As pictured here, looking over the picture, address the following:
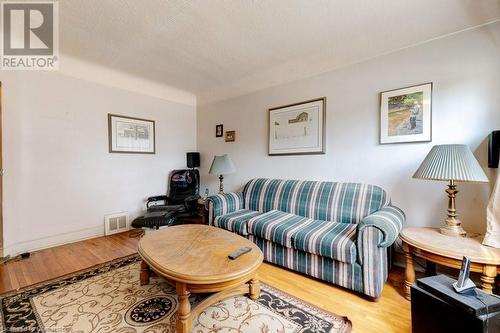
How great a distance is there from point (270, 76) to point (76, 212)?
3419 millimetres

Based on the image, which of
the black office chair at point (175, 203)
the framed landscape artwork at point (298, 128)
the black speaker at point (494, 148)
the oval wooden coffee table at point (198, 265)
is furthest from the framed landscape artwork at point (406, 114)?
the black office chair at point (175, 203)

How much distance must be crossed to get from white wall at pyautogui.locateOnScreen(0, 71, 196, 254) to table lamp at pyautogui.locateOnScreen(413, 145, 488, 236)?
389 centimetres

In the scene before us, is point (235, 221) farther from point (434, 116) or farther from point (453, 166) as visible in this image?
point (434, 116)

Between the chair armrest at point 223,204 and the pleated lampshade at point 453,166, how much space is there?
2120 mm

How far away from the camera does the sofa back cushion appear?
233 cm

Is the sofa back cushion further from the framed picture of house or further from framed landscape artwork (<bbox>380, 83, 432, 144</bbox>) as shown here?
the framed picture of house

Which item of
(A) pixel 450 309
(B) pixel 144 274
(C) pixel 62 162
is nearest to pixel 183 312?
(B) pixel 144 274

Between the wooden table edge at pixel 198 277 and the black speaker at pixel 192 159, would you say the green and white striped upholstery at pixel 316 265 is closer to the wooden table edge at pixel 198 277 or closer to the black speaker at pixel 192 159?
the wooden table edge at pixel 198 277

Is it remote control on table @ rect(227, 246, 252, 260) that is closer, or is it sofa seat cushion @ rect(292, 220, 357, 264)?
remote control on table @ rect(227, 246, 252, 260)

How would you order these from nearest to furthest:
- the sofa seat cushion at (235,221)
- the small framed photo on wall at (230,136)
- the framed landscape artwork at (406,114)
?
the framed landscape artwork at (406,114) < the sofa seat cushion at (235,221) < the small framed photo on wall at (230,136)

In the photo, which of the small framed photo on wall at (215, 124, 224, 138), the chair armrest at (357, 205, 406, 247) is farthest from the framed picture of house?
the chair armrest at (357, 205, 406, 247)

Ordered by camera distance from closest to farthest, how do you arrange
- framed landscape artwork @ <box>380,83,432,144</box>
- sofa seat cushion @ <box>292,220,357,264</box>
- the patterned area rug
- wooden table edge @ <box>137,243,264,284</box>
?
wooden table edge @ <box>137,243,264,284</box> < the patterned area rug < sofa seat cushion @ <box>292,220,357,264</box> < framed landscape artwork @ <box>380,83,432,144</box>

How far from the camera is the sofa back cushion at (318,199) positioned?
2328mm

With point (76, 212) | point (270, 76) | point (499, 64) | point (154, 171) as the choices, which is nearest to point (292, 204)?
point (270, 76)
